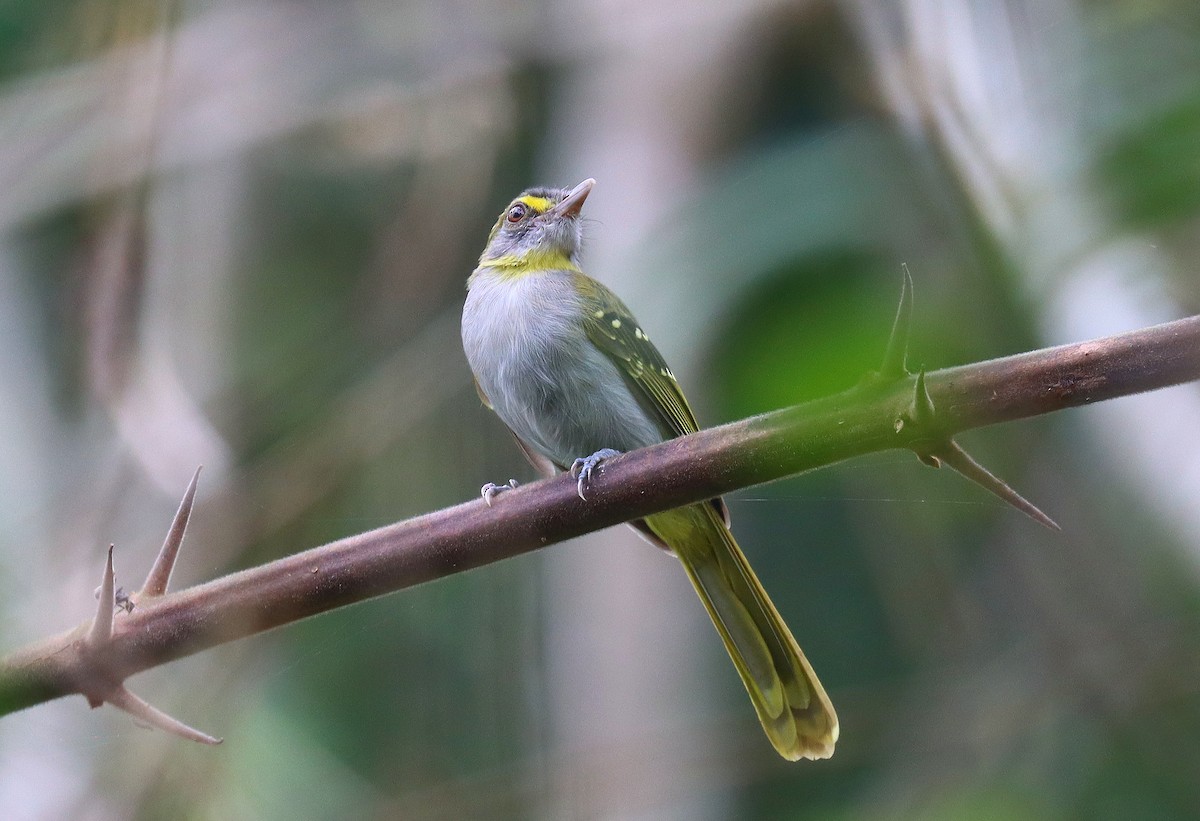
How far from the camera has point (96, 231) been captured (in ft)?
16.4

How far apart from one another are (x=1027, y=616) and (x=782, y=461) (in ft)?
10.7

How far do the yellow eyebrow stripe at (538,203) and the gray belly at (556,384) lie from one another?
638 mm

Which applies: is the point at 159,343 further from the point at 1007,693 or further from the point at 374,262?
the point at 1007,693

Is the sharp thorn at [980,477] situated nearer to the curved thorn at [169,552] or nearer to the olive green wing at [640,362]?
the curved thorn at [169,552]

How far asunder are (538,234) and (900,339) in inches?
102

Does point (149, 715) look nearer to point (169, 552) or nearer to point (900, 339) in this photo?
point (169, 552)

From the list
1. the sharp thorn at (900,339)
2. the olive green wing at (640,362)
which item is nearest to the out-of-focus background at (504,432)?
the sharp thorn at (900,339)

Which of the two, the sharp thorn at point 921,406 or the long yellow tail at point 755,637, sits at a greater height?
the sharp thorn at point 921,406

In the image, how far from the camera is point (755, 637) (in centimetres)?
293

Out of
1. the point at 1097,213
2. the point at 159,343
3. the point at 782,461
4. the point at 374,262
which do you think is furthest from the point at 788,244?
the point at 374,262

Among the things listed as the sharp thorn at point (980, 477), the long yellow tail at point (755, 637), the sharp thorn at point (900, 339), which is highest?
the sharp thorn at point (900, 339)

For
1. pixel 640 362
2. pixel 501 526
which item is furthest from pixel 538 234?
pixel 501 526

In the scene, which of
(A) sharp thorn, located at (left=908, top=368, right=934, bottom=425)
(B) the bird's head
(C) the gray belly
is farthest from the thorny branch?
(B) the bird's head

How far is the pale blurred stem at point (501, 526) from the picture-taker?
4.83 ft
